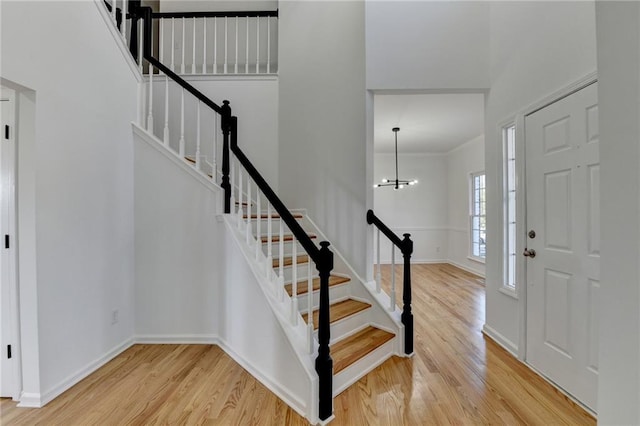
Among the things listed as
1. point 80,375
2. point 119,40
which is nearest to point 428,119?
point 119,40

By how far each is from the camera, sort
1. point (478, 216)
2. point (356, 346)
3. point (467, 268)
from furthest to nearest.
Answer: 1. point (467, 268)
2. point (478, 216)
3. point (356, 346)

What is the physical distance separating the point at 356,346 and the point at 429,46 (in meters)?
2.87

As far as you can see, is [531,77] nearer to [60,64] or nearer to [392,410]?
[392,410]

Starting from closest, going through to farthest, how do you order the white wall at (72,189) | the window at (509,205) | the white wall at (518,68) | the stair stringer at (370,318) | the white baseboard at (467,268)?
the white wall at (72,189) < the white wall at (518,68) < the stair stringer at (370,318) < the window at (509,205) < the white baseboard at (467,268)

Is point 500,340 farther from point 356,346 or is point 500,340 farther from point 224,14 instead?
point 224,14

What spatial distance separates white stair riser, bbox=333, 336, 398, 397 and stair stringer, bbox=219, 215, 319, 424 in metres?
0.30

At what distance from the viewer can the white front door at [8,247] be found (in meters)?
1.81

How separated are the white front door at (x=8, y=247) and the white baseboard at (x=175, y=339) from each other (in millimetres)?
872

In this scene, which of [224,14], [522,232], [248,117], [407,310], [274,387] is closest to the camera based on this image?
[274,387]

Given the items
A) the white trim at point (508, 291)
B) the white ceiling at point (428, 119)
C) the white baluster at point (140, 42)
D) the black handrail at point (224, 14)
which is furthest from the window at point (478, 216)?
the white baluster at point (140, 42)

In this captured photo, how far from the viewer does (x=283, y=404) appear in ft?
→ 6.01

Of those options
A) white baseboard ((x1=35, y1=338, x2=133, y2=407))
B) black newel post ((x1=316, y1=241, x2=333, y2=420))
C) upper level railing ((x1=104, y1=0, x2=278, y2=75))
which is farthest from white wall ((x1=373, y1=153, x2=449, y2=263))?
white baseboard ((x1=35, y1=338, x2=133, y2=407))

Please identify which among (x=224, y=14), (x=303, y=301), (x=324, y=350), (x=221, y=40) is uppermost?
(x=224, y=14)

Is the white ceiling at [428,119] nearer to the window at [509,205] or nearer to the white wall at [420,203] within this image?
the white wall at [420,203]
